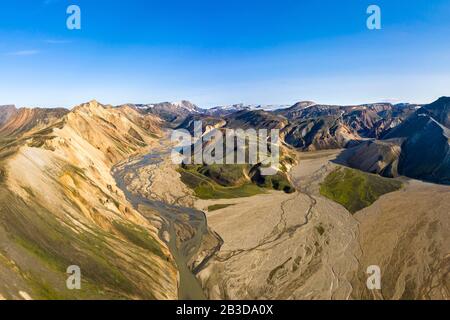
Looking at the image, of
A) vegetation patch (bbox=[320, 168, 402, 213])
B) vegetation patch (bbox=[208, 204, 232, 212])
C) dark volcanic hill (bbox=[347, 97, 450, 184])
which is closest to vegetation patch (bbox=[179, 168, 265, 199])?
vegetation patch (bbox=[208, 204, 232, 212])

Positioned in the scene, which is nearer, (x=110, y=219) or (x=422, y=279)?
(x=422, y=279)

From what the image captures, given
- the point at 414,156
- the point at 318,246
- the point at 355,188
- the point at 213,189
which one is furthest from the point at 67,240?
the point at 414,156

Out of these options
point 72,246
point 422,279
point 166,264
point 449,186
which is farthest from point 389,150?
point 72,246

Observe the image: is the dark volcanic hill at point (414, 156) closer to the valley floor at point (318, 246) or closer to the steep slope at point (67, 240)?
the valley floor at point (318, 246)

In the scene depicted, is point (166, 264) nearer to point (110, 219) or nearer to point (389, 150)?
point (110, 219)

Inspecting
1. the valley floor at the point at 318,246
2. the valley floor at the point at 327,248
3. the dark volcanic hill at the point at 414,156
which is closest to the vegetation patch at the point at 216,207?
the valley floor at the point at 318,246

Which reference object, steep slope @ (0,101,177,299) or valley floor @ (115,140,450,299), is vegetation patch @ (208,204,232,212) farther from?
steep slope @ (0,101,177,299)
